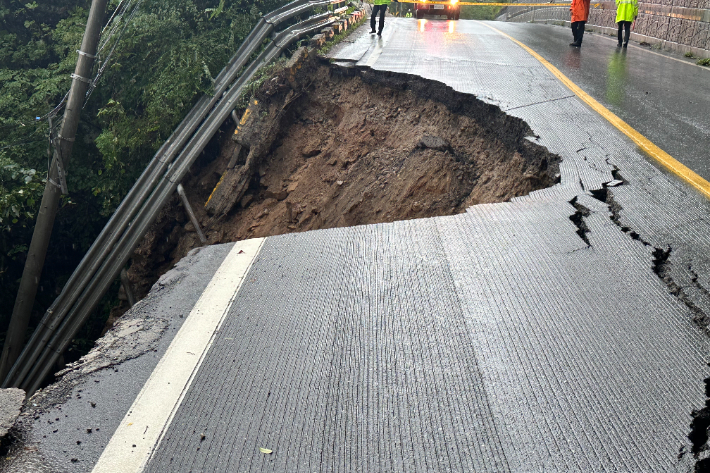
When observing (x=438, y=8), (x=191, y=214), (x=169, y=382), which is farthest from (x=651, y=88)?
(x=438, y=8)

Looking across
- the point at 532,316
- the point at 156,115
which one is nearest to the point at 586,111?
the point at 532,316

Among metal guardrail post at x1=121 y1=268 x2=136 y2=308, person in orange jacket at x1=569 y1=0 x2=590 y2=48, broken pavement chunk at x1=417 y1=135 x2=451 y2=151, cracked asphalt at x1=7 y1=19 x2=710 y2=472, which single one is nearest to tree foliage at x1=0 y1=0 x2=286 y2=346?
metal guardrail post at x1=121 y1=268 x2=136 y2=308

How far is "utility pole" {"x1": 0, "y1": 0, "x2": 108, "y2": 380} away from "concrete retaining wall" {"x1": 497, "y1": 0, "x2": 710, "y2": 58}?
455 inches

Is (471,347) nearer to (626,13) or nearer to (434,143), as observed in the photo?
(434,143)

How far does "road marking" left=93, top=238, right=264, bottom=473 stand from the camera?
6.01 ft

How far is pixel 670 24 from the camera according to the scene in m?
11.9

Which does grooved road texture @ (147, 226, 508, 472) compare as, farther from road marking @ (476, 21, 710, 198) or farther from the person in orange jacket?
the person in orange jacket

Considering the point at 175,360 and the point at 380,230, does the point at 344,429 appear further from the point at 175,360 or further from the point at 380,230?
the point at 380,230

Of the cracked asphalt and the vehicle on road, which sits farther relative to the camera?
the vehicle on road

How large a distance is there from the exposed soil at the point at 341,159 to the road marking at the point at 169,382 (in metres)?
3.32

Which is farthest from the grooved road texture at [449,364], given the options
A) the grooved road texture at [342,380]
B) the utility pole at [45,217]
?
the utility pole at [45,217]

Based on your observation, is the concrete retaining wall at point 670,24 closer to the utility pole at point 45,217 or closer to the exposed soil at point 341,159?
the exposed soil at point 341,159

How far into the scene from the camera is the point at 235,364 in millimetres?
2270

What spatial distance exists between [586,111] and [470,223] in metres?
3.36
